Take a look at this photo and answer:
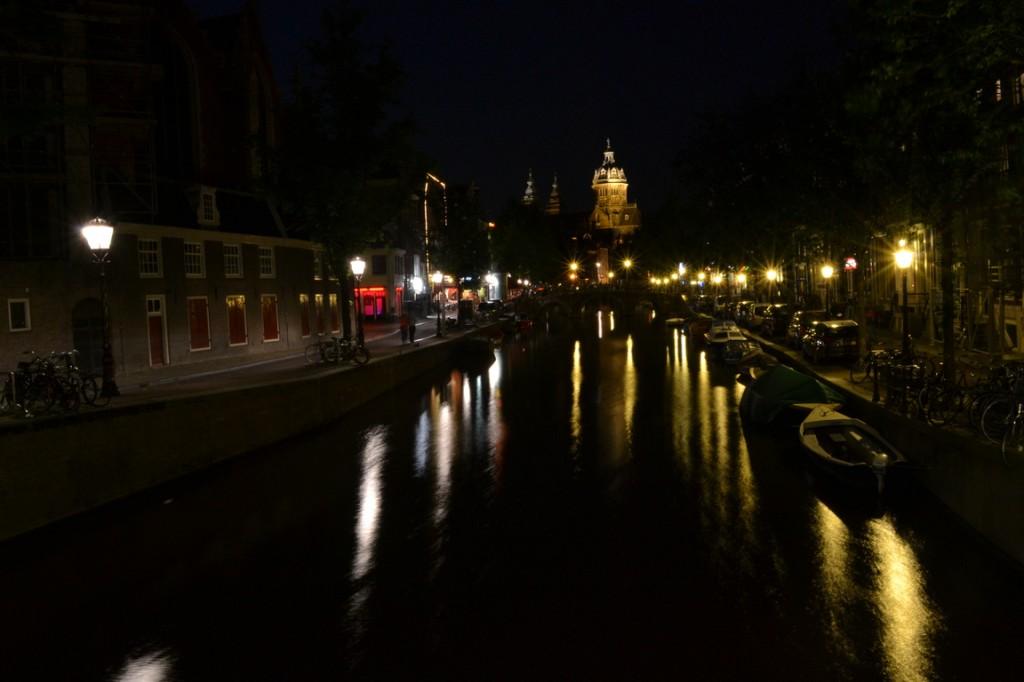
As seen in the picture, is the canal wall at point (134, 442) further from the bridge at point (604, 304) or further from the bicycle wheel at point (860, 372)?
the bridge at point (604, 304)

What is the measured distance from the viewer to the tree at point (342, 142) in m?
35.1

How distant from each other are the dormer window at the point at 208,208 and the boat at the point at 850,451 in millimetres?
26216

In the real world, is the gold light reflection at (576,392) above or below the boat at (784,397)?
below

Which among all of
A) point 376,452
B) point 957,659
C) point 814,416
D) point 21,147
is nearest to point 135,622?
point 957,659

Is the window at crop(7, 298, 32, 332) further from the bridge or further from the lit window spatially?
the bridge

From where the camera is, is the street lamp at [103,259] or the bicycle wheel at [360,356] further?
the bicycle wheel at [360,356]

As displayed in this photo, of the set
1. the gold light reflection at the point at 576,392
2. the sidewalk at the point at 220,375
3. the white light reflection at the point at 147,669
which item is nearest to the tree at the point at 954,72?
the gold light reflection at the point at 576,392

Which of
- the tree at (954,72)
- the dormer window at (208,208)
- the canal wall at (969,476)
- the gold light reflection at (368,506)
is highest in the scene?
the dormer window at (208,208)

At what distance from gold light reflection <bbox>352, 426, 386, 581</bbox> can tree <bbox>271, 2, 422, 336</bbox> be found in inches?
491

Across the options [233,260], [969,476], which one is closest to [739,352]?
[233,260]

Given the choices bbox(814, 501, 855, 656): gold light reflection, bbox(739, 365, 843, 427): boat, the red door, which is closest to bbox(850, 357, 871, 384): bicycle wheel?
bbox(739, 365, 843, 427): boat

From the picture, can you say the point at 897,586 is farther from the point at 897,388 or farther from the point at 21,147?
the point at 21,147

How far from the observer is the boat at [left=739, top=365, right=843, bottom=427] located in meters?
22.1

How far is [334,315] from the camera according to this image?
4950 cm
